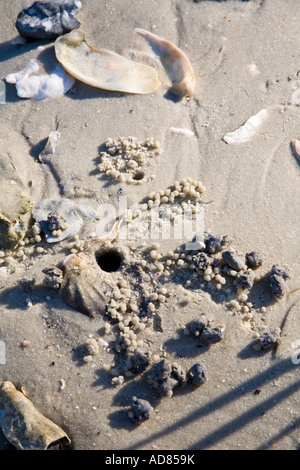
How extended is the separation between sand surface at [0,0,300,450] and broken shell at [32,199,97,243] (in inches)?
4.6

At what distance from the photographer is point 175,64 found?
4820 mm

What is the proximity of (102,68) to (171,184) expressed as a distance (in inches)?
67.6

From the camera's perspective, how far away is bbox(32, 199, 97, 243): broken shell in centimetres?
389

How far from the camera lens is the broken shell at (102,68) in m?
4.67

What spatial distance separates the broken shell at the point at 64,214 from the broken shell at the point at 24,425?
142 centimetres

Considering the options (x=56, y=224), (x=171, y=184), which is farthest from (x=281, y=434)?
(x=56, y=224)


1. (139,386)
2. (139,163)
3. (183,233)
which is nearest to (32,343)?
(139,386)

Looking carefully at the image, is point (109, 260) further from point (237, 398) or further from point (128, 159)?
point (237, 398)

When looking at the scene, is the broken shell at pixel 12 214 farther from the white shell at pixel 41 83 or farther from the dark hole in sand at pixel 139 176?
the white shell at pixel 41 83

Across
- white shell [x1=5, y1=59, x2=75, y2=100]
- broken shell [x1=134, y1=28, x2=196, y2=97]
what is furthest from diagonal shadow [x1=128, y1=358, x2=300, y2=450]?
white shell [x1=5, y1=59, x2=75, y2=100]

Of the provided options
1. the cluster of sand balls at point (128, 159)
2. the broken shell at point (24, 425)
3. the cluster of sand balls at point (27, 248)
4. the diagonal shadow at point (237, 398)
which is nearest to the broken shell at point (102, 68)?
the cluster of sand balls at point (128, 159)

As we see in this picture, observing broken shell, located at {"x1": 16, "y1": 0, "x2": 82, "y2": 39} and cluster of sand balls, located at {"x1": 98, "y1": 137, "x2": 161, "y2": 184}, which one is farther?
broken shell, located at {"x1": 16, "y1": 0, "x2": 82, "y2": 39}

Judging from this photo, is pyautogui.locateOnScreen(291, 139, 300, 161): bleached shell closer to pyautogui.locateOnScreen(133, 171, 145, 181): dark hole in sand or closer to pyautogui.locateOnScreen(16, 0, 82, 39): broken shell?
pyautogui.locateOnScreen(133, 171, 145, 181): dark hole in sand
